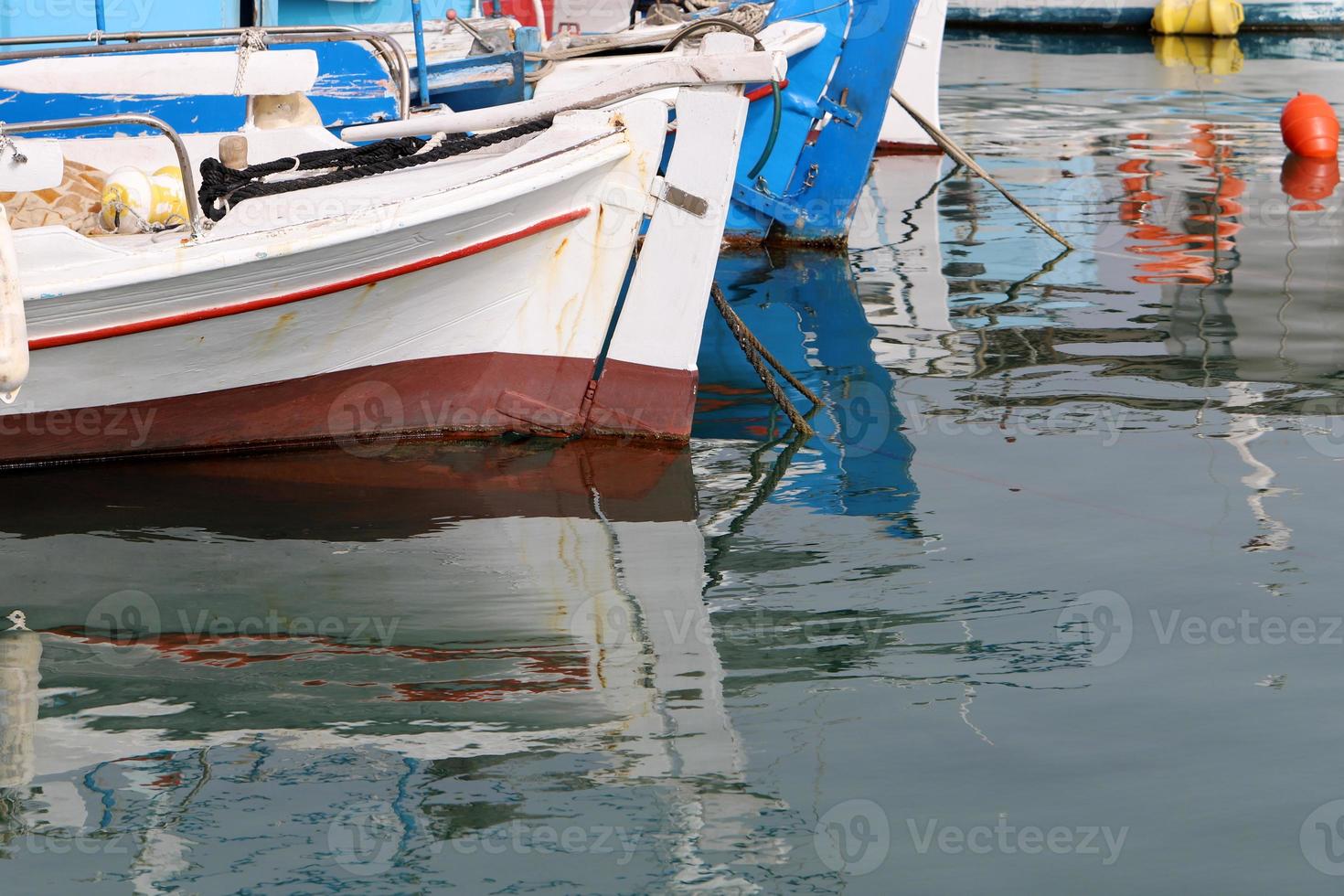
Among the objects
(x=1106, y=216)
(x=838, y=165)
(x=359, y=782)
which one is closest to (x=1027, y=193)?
(x=1106, y=216)

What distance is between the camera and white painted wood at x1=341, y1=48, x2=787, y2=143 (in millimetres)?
5770

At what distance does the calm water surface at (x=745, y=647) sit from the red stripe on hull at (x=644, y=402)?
0.13m

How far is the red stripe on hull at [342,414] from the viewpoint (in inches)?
235

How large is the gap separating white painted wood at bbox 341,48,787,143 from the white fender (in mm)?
2042

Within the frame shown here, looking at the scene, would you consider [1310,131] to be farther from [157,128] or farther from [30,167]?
[30,167]

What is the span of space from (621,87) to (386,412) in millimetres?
1692

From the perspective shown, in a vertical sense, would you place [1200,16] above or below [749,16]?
above

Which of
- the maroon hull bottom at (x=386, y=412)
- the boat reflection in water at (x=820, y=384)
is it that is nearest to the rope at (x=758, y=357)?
the boat reflection in water at (x=820, y=384)

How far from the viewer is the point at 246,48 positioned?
7.01m

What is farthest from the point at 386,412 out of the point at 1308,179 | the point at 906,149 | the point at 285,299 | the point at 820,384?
the point at 906,149

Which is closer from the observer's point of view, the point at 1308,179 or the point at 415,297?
the point at 415,297

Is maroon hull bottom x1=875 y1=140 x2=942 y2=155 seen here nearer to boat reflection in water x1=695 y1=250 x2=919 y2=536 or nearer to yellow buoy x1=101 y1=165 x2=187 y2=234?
boat reflection in water x1=695 y1=250 x2=919 y2=536

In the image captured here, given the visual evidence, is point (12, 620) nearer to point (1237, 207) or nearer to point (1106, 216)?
point (1106, 216)

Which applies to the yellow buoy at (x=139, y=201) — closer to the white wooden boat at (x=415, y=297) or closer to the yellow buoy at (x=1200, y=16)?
the white wooden boat at (x=415, y=297)
